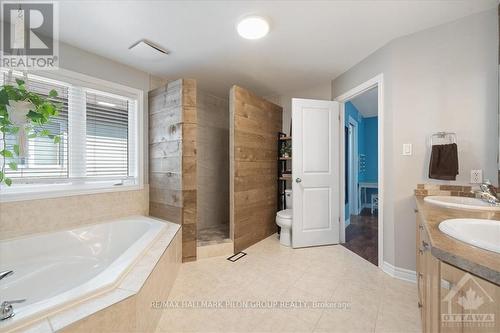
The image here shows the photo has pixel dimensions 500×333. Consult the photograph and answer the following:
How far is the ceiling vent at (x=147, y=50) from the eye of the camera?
81.5 inches

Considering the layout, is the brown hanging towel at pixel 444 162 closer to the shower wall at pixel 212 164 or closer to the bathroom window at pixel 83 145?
the shower wall at pixel 212 164

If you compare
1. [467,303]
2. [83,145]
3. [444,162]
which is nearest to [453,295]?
[467,303]

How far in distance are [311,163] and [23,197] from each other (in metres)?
2.91

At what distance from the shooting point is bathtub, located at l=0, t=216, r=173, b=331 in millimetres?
1206

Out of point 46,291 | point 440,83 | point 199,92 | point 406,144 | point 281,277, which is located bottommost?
point 281,277

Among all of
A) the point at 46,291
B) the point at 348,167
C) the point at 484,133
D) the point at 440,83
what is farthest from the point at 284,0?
the point at 348,167

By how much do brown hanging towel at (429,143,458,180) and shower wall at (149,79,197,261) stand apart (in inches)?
88.0

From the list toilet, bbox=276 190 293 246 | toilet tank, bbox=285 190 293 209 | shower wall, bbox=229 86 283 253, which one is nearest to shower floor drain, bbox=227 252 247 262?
shower wall, bbox=229 86 283 253

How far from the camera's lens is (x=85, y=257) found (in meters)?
1.99

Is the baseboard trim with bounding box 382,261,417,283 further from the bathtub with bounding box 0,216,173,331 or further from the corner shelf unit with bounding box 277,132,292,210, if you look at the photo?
the bathtub with bounding box 0,216,173,331

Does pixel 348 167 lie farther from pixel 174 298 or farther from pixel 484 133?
pixel 174 298

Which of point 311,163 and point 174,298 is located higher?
point 311,163

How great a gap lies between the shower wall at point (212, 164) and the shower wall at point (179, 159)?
69 centimetres

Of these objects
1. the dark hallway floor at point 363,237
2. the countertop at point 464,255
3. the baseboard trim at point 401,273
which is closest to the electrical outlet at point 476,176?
the baseboard trim at point 401,273
